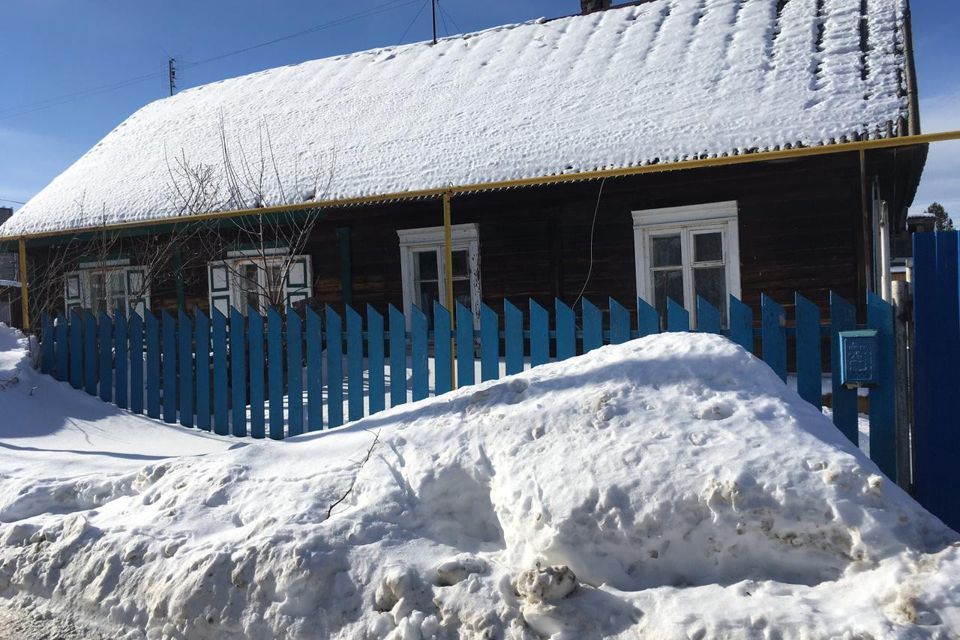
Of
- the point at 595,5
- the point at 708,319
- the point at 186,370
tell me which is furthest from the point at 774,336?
the point at 595,5

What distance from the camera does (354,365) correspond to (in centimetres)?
519

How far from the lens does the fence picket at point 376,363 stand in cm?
514

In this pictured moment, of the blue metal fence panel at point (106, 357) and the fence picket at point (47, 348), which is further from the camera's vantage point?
the fence picket at point (47, 348)

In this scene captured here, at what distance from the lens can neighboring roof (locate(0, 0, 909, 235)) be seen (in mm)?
8266

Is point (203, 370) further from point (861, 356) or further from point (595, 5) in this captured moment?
point (595, 5)

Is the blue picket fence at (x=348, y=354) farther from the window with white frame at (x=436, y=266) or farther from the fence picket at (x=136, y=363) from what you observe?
the window with white frame at (x=436, y=266)

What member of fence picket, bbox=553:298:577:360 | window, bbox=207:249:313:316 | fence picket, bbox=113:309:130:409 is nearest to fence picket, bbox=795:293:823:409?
fence picket, bbox=553:298:577:360

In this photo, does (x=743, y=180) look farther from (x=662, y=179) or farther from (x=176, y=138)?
(x=176, y=138)

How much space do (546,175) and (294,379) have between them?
4.21m

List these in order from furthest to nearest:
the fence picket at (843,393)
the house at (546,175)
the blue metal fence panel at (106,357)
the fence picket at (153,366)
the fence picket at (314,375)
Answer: the house at (546,175) → the blue metal fence panel at (106,357) → the fence picket at (153,366) → the fence picket at (314,375) → the fence picket at (843,393)

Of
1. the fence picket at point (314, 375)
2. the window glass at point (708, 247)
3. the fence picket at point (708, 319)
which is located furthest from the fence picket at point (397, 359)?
the window glass at point (708, 247)

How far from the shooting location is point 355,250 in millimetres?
10875

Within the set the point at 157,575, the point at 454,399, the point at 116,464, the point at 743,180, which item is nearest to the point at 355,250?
the point at 743,180

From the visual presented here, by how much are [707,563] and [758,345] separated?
5746 millimetres
